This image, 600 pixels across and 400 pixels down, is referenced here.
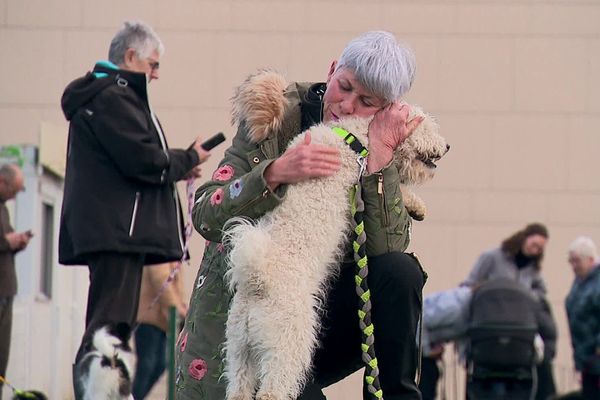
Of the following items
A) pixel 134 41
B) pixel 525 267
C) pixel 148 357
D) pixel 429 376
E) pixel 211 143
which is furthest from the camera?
pixel 525 267

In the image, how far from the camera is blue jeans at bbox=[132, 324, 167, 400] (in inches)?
323

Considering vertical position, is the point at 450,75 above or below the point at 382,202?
above

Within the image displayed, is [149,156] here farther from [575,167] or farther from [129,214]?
[575,167]

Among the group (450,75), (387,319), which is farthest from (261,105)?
(450,75)

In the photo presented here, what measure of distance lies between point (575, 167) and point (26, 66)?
3963 millimetres

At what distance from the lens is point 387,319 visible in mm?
3652

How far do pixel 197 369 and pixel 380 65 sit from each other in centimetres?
84

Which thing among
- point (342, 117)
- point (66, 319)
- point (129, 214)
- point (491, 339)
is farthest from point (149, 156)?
point (66, 319)

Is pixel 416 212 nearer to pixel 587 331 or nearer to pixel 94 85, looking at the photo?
pixel 94 85

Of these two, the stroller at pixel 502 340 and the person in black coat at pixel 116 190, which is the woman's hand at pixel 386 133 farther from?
the stroller at pixel 502 340

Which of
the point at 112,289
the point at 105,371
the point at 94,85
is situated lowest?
the point at 105,371

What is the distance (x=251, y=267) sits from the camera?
3.44m

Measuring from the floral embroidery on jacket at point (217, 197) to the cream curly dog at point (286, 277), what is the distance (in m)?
0.08

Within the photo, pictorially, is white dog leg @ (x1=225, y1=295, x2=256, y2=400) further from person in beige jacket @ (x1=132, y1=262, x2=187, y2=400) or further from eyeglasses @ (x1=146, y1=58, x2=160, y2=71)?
person in beige jacket @ (x1=132, y1=262, x2=187, y2=400)
